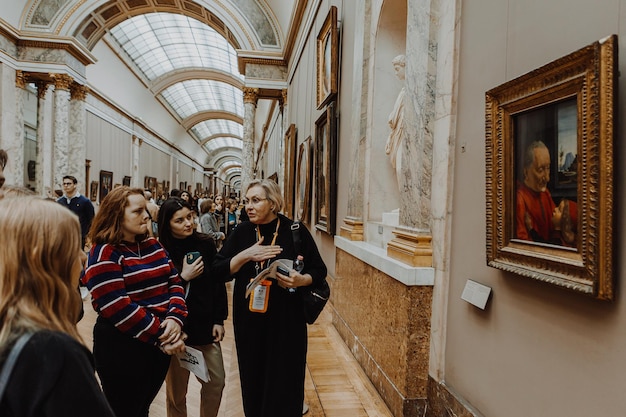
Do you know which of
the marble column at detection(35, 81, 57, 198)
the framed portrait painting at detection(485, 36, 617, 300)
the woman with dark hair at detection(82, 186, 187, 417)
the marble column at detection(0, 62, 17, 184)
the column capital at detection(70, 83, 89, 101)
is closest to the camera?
the framed portrait painting at detection(485, 36, 617, 300)

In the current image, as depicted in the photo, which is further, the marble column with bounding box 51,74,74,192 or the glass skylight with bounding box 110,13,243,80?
the glass skylight with bounding box 110,13,243,80

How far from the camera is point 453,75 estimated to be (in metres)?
3.16

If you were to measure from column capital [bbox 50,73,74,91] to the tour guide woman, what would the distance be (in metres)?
15.6

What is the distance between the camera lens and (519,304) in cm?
233

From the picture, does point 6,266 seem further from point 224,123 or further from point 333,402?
point 224,123

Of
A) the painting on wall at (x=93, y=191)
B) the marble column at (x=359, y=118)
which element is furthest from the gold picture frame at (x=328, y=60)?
the painting on wall at (x=93, y=191)

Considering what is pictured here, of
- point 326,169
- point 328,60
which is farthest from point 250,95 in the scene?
point 326,169

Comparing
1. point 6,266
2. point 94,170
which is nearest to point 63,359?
point 6,266

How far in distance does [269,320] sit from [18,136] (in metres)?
15.1

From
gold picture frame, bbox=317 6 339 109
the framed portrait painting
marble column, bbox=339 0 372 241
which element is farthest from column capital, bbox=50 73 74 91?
the framed portrait painting

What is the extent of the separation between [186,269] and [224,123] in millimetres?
44665

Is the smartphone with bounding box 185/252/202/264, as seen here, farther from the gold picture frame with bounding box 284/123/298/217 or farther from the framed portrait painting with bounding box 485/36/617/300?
the gold picture frame with bounding box 284/123/298/217

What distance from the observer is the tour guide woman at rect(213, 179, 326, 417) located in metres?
2.75

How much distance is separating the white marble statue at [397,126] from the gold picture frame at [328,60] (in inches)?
92.2
